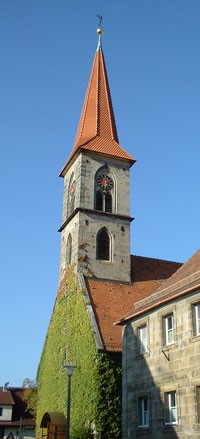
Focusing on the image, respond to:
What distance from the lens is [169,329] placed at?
63.2ft

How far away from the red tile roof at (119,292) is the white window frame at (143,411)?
18.7 ft

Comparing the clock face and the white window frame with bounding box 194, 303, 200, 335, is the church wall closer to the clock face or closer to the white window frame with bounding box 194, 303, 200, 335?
the white window frame with bounding box 194, 303, 200, 335

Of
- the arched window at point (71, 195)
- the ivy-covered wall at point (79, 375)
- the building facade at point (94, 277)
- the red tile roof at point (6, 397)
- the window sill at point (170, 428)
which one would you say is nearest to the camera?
the window sill at point (170, 428)

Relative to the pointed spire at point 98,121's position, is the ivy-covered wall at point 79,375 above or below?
below

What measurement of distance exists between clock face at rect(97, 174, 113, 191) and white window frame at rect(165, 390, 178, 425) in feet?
61.7

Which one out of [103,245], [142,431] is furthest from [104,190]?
[142,431]

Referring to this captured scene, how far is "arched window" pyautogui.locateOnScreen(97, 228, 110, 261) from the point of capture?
33094 millimetres

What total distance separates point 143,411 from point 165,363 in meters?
2.70

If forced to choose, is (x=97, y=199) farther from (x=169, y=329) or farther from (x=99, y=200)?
(x=169, y=329)

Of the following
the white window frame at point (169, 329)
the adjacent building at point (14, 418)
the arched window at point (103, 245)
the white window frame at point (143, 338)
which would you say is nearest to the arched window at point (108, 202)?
the arched window at point (103, 245)

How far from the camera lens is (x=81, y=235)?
3275 centimetres

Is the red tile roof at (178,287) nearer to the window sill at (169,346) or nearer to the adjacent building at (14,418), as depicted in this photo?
the window sill at (169,346)

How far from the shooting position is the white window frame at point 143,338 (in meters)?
20.9

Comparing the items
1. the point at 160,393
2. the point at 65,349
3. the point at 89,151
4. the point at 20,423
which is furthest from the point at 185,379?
the point at 20,423
